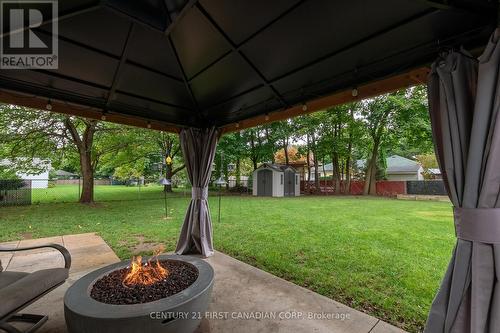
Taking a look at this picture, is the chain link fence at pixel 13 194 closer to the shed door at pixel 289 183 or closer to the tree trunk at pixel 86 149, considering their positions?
the tree trunk at pixel 86 149

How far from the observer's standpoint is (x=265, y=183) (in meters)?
15.0

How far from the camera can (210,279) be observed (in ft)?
6.59

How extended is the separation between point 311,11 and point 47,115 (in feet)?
32.6

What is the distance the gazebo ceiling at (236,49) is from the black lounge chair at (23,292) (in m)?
1.89

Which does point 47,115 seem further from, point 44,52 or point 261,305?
point 261,305

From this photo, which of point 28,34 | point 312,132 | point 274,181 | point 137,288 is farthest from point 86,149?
point 312,132

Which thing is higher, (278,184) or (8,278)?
(278,184)

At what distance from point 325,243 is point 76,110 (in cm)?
466

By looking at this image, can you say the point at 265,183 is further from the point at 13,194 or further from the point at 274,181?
the point at 13,194

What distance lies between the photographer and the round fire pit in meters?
1.46

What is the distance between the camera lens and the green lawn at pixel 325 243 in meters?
2.79

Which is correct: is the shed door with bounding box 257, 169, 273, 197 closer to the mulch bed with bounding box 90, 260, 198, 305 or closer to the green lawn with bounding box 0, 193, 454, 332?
the green lawn with bounding box 0, 193, 454, 332

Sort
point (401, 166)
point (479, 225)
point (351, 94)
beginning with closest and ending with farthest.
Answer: point (479, 225), point (351, 94), point (401, 166)

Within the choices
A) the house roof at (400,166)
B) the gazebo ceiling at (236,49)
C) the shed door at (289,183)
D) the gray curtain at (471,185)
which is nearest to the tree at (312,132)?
the shed door at (289,183)
